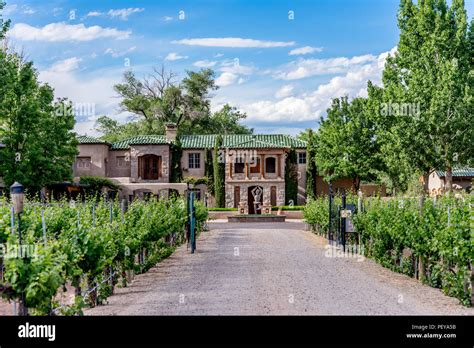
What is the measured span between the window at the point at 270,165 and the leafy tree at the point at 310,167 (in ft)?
8.92

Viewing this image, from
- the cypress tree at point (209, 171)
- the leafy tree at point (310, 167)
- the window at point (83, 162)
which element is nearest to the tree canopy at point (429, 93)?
the leafy tree at point (310, 167)

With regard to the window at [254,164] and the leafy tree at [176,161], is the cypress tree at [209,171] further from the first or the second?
the window at [254,164]

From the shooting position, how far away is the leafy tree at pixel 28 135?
35.2 metres

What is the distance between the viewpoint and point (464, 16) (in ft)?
129

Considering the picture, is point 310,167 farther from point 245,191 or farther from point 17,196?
point 17,196

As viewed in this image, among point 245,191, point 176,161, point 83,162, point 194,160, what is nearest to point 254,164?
point 245,191

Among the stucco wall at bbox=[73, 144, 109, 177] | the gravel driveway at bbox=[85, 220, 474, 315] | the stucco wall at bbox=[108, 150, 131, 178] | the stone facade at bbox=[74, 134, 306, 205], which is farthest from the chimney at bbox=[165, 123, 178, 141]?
the gravel driveway at bbox=[85, 220, 474, 315]

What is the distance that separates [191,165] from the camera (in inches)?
2112

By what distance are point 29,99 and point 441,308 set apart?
97.7 ft

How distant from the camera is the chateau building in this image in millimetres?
51375

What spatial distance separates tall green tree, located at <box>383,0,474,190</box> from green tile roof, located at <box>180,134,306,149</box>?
13584 millimetres

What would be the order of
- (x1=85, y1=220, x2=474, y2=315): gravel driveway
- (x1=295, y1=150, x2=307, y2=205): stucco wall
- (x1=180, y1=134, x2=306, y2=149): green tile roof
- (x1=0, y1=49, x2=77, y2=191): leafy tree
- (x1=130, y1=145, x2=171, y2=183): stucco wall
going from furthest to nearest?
(x1=295, y1=150, x2=307, y2=205): stucco wall → (x1=180, y1=134, x2=306, y2=149): green tile roof → (x1=130, y1=145, x2=171, y2=183): stucco wall → (x1=0, y1=49, x2=77, y2=191): leafy tree → (x1=85, y1=220, x2=474, y2=315): gravel driveway

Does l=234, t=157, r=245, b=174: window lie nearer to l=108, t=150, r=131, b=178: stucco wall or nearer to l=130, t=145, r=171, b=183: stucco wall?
l=130, t=145, r=171, b=183: stucco wall
